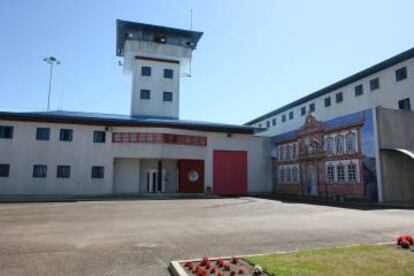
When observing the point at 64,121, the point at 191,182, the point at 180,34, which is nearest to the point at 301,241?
the point at 191,182

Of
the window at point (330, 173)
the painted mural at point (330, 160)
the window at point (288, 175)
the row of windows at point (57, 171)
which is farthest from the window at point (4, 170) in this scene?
the window at point (330, 173)

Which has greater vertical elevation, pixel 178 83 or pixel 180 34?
pixel 180 34

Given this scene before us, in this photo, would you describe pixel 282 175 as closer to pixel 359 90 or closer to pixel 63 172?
pixel 359 90

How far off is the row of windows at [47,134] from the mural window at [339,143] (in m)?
20.1

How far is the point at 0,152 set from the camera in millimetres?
27859

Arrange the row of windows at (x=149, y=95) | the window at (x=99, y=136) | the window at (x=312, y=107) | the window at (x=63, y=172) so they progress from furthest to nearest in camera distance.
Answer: the window at (x=312, y=107)
the row of windows at (x=149, y=95)
the window at (x=99, y=136)
the window at (x=63, y=172)

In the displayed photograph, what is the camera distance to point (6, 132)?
28.4m

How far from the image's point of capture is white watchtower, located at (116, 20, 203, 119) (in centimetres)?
3806

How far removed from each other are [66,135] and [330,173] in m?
23.0

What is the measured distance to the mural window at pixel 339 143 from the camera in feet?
84.2

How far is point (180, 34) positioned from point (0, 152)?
23.9 metres

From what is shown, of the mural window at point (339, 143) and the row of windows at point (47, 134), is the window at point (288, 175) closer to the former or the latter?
the mural window at point (339, 143)

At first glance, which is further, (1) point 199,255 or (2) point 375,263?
(1) point 199,255

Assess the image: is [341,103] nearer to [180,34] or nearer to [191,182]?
[191,182]
